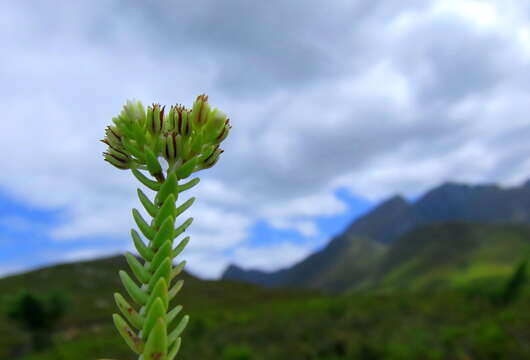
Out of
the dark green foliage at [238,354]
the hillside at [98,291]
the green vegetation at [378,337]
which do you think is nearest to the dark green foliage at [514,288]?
the green vegetation at [378,337]

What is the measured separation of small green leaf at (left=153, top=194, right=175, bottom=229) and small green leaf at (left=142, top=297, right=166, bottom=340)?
219mm

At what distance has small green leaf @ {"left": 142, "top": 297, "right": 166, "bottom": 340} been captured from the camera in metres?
0.91

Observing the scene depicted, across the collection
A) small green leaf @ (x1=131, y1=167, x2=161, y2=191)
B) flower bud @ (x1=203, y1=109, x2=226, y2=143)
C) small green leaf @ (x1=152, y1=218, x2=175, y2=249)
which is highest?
flower bud @ (x1=203, y1=109, x2=226, y2=143)

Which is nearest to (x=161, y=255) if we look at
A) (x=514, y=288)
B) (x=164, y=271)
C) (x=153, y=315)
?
(x=164, y=271)

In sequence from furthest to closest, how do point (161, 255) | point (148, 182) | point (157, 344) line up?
point (148, 182) → point (161, 255) → point (157, 344)

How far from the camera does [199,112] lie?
121 centimetres

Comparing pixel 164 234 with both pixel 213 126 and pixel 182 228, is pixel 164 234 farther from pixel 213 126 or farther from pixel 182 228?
pixel 213 126

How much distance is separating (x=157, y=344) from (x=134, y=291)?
154 millimetres

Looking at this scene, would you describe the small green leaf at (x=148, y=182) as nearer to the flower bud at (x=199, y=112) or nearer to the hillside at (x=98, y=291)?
the flower bud at (x=199, y=112)

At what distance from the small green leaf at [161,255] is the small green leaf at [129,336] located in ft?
0.47

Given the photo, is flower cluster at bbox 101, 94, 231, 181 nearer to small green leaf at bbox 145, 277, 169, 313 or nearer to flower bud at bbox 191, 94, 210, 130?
flower bud at bbox 191, 94, 210, 130

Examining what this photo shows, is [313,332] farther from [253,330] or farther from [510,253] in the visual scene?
[510,253]

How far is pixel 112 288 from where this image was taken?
9700 cm

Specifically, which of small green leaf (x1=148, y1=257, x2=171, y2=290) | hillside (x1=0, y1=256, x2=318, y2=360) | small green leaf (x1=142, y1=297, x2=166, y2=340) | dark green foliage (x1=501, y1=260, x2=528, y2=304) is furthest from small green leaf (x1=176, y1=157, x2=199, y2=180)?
hillside (x1=0, y1=256, x2=318, y2=360)
